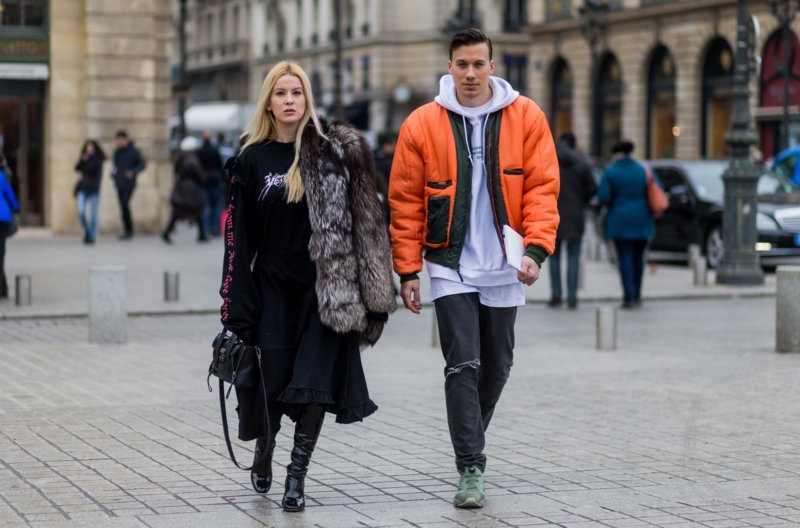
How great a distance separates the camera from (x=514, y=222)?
584cm

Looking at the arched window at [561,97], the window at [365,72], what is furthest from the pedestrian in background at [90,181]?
the window at [365,72]

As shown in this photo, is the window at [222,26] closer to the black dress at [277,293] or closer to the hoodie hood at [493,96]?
the hoodie hood at [493,96]

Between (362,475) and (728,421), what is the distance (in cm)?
256

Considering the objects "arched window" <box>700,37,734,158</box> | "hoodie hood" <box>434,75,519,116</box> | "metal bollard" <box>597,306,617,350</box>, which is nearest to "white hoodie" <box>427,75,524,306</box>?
"hoodie hood" <box>434,75,519,116</box>

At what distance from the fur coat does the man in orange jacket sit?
128 mm

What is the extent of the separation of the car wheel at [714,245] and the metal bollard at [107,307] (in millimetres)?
10498

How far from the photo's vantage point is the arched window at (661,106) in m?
45.9

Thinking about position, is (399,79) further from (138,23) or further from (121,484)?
(121,484)

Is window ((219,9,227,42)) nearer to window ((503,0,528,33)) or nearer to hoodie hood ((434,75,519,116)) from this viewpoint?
window ((503,0,528,33))

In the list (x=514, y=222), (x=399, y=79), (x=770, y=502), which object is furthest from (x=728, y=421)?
(x=399, y=79)

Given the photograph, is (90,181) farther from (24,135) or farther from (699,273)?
(699,273)

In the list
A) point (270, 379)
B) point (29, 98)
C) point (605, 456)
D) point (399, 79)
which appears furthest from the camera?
point (399, 79)

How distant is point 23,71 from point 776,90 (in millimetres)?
23875

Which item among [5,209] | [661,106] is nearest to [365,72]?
[661,106]
